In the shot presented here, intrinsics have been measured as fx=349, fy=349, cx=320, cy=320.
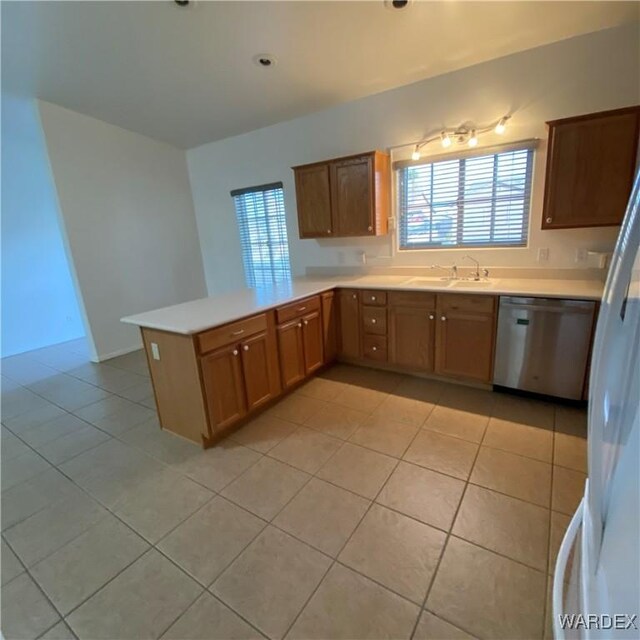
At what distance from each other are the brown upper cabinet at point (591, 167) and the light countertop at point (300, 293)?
1.60ft

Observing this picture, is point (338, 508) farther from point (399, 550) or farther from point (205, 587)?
point (205, 587)

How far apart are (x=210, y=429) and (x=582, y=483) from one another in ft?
7.20

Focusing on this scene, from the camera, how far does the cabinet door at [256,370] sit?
2529 mm

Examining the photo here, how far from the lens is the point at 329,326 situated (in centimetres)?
343

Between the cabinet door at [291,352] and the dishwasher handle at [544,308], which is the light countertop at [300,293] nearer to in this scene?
the dishwasher handle at [544,308]

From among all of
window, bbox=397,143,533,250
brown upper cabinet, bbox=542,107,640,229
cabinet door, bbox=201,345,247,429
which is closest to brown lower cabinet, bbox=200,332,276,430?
cabinet door, bbox=201,345,247,429

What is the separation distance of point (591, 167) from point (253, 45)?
8.55 ft

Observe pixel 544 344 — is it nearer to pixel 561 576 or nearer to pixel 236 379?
pixel 561 576

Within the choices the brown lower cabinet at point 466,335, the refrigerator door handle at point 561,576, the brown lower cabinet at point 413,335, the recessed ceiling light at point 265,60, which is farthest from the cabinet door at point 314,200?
the refrigerator door handle at point 561,576

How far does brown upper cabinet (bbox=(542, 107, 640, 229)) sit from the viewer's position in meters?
2.26

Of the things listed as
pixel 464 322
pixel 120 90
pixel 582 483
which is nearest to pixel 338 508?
pixel 582 483

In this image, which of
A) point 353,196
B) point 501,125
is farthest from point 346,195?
point 501,125

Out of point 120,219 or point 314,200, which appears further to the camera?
point 120,219

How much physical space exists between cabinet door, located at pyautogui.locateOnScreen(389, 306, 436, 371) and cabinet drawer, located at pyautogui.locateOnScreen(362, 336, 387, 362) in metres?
0.08
